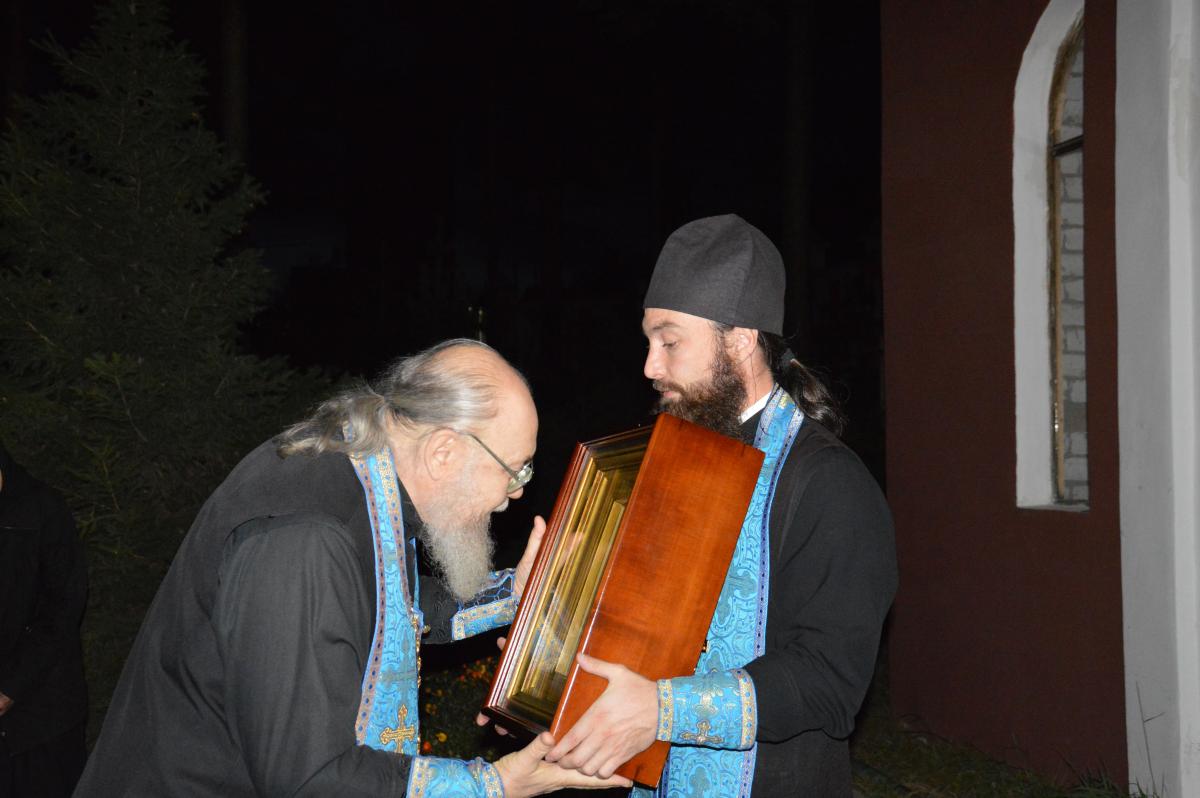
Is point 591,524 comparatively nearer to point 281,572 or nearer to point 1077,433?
point 281,572

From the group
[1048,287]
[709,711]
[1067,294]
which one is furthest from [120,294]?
[1067,294]

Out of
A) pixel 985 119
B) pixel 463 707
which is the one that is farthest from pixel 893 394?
pixel 463 707

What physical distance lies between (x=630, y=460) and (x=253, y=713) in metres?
0.96

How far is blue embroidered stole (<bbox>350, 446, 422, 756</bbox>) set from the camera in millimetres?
2191

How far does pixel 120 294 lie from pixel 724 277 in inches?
195

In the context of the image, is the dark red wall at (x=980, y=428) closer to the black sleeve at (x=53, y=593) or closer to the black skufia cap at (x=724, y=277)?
the black skufia cap at (x=724, y=277)

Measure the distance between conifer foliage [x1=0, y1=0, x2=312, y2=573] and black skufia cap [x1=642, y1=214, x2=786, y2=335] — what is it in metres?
4.45

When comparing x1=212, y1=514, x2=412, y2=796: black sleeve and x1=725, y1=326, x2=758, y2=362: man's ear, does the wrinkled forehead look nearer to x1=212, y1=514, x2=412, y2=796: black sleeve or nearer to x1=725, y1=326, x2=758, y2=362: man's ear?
Answer: x1=725, y1=326, x2=758, y2=362: man's ear

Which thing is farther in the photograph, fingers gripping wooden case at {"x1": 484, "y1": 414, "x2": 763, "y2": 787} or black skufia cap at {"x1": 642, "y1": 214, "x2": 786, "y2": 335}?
black skufia cap at {"x1": 642, "y1": 214, "x2": 786, "y2": 335}

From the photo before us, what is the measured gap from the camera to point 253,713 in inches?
75.6

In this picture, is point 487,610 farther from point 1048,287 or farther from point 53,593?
point 1048,287

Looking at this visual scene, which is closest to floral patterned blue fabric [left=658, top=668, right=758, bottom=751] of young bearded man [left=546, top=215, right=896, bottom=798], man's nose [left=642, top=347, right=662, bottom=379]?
young bearded man [left=546, top=215, right=896, bottom=798]

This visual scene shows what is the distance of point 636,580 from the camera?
6.98 ft

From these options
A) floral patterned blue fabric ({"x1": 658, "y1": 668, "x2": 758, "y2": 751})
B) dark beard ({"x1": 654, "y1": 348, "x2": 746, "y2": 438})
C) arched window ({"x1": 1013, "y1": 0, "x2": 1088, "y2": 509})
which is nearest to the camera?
floral patterned blue fabric ({"x1": 658, "y1": 668, "x2": 758, "y2": 751})
